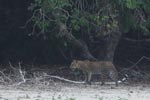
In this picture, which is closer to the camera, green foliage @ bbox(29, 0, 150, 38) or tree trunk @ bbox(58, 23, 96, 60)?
green foliage @ bbox(29, 0, 150, 38)

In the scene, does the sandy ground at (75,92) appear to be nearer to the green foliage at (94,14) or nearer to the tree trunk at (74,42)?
the tree trunk at (74,42)

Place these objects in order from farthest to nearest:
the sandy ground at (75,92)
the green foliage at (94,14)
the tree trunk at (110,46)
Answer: the tree trunk at (110,46) → the green foliage at (94,14) → the sandy ground at (75,92)

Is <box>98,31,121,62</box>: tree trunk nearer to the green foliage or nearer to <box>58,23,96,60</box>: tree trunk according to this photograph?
<box>58,23,96,60</box>: tree trunk

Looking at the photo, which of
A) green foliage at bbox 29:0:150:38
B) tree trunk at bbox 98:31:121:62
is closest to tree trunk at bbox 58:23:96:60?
green foliage at bbox 29:0:150:38

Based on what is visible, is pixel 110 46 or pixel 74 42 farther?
pixel 110 46

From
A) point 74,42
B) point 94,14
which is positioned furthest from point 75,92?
point 74,42

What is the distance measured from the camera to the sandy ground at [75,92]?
16.0 m

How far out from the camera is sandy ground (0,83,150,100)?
1602 cm

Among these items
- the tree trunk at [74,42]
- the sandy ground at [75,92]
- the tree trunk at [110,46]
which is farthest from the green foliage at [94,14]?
the sandy ground at [75,92]

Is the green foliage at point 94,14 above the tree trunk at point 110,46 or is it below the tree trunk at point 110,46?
above

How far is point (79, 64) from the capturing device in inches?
814

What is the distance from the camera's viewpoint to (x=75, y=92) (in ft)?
57.5

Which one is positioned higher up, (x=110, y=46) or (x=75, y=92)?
(x=110, y=46)

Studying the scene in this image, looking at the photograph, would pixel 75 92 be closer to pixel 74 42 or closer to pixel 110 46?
pixel 74 42
